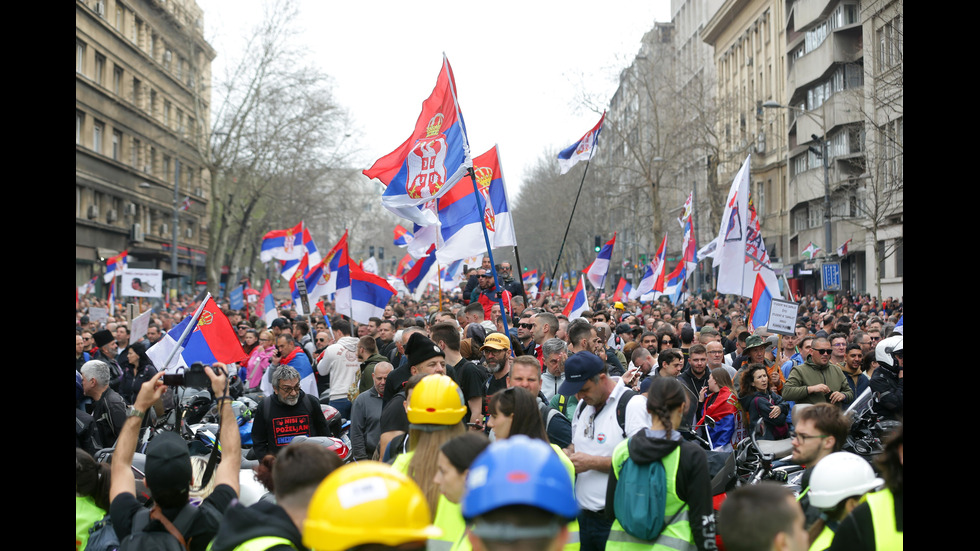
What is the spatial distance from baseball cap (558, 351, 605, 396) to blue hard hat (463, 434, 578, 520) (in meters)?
2.67

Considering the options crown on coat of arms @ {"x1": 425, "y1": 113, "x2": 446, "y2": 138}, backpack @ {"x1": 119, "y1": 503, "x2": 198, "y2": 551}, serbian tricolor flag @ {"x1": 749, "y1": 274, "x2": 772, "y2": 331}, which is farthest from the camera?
serbian tricolor flag @ {"x1": 749, "y1": 274, "x2": 772, "y2": 331}

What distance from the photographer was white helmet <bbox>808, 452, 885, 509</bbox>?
12.0 feet

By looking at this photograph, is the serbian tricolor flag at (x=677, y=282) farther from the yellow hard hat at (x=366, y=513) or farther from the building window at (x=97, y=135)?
the building window at (x=97, y=135)

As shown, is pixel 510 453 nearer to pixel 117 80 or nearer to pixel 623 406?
pixel 623 406

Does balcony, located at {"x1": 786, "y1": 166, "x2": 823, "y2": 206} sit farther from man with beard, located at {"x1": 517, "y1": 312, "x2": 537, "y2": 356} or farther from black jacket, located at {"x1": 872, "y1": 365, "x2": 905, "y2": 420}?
black jacket, located at {"x1": 872, "y1": 365, "x2": 905, "y2": 420}

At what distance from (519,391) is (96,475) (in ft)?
7.09

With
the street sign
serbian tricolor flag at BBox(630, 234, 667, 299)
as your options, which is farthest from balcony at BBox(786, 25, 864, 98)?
serbian tricolor flag at BBox(630, 234, 667, 299)

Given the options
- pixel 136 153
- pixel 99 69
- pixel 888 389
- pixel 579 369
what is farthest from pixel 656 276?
pixel 136 153

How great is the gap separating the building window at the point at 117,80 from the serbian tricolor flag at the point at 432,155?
135ft

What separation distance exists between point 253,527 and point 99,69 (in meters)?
47.2

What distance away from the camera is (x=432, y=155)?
10.7 metres

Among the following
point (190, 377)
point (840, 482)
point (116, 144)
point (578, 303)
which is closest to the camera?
point (840, 482)

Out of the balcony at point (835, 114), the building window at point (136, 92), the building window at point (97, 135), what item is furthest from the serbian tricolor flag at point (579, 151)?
the building window at point (136, 92)
